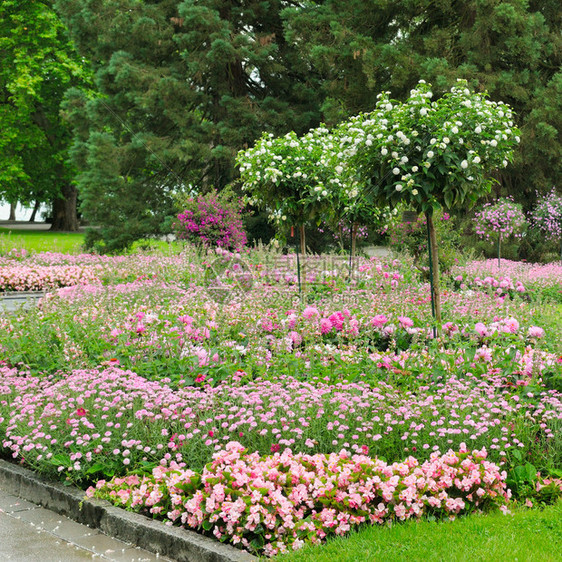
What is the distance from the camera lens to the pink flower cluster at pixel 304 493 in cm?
348

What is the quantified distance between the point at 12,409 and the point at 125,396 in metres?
1.11

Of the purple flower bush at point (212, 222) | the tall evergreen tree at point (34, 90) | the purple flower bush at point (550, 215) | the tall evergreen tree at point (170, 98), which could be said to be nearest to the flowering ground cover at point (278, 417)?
the purple flower bush at point (212, 222)

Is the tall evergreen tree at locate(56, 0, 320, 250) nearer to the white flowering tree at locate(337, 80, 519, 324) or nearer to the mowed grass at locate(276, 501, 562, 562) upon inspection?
the white flowering tree at locate(337, 80, 519, 324)

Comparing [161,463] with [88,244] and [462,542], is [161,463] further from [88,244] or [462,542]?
[88,244]

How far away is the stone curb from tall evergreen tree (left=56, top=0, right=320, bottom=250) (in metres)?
16.9

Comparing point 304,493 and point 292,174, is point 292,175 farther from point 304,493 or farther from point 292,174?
point 304,493

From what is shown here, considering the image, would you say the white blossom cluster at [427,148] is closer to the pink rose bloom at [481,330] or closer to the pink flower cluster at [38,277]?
the pink rose bloom at [481,330]

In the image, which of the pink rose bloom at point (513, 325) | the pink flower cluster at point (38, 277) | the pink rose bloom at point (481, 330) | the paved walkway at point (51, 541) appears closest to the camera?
the paved walkway at point (51, 541)

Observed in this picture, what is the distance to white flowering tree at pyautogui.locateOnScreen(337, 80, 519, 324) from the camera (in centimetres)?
704

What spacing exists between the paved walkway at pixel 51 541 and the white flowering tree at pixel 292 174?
6.98 m

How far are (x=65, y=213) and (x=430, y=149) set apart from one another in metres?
32.5

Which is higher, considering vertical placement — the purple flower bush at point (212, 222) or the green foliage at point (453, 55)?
the green foliage at point (453, 55)

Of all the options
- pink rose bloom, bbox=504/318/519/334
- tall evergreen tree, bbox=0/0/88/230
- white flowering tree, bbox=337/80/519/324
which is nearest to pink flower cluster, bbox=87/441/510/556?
pink rose bloom, bbox=504/318/519/334

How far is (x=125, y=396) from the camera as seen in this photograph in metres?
4.57
